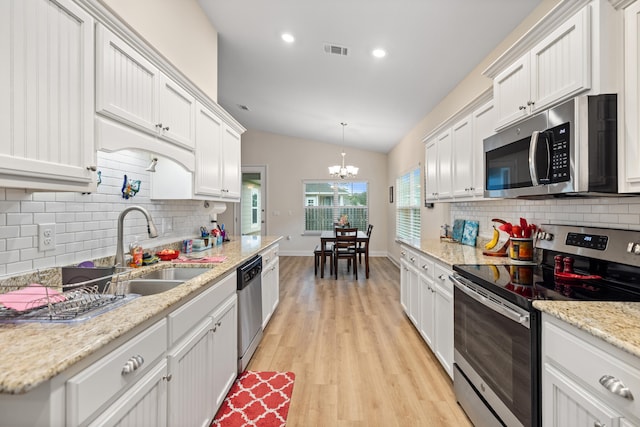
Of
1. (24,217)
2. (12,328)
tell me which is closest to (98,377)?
(12,328)

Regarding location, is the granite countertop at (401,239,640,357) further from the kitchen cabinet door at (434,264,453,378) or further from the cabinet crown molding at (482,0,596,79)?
the cabinet crown molding at (482,0,596,79)

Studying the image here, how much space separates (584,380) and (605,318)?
21cm

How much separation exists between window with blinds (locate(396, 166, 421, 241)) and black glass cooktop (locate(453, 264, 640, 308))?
3.04 metres

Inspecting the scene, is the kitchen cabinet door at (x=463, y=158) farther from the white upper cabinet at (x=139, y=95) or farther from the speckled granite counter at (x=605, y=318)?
the white upper cabinet at (x=139, y=95)

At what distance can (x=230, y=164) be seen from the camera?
3109 mm

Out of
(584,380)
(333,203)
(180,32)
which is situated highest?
(180,32)

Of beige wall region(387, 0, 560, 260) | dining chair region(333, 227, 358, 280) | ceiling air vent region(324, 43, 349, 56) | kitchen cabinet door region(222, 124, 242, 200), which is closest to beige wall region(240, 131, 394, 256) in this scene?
beige wall region(387, 0, 560, 260)

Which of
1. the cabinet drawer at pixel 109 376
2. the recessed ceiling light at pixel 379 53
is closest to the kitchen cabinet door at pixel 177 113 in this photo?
the cabinet drawer at pixel 109 376

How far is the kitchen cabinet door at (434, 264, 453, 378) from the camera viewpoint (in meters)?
2.02

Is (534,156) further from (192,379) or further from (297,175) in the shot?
(297,175)

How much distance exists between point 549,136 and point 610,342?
99 centimetres

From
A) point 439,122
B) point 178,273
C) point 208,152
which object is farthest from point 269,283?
point 439,122

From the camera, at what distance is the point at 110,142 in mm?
1399

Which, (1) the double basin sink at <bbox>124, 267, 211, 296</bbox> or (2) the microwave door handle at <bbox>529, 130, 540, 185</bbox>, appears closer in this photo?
(2) the microwave door handle at <bbox>529, 130, 540, 185</bbox>
